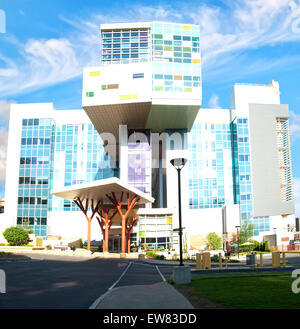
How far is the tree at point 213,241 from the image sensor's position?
69.6 meters

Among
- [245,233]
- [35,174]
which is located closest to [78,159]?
[35,174]

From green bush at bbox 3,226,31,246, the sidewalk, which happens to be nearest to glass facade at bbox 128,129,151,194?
green bush at bbox 3,226,31,246

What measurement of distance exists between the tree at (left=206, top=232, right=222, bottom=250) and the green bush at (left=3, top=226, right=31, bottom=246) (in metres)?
34.3

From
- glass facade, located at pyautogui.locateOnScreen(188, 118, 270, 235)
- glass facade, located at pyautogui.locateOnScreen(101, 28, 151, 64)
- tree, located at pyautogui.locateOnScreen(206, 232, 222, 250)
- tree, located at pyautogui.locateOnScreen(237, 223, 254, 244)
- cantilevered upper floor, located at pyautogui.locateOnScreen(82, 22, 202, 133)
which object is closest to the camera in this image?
cantilevered upper floor, located at pyautogui.locateOnScreen(82, 22, 202, 133)

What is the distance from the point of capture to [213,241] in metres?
69.8

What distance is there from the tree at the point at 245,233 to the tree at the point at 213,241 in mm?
5355

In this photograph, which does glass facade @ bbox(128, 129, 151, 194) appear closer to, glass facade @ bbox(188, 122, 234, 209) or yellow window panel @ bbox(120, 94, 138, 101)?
glass facade @ bbox(188, 122, 234, 209)

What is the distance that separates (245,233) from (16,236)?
1582 inches

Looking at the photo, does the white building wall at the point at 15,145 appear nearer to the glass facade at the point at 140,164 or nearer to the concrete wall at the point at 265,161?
the glass facade at the point at 140,164

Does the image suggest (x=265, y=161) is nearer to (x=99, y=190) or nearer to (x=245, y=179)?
(x=245, y=179)

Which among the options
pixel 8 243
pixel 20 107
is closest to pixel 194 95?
pixel 8 243

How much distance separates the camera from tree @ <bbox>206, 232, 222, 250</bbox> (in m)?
69.6
